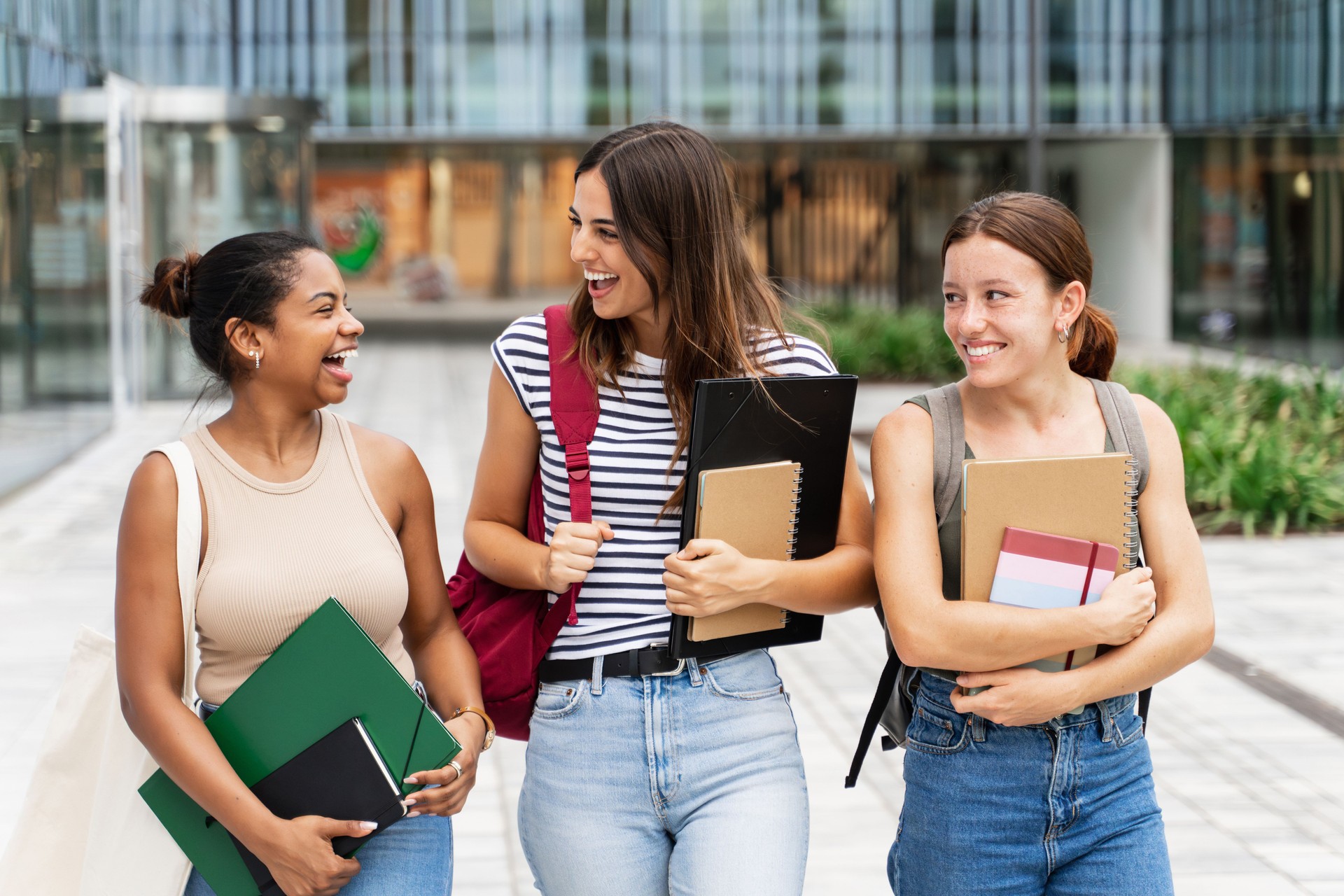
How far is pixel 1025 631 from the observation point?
2.18 m

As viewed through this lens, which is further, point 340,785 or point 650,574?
point 650,574

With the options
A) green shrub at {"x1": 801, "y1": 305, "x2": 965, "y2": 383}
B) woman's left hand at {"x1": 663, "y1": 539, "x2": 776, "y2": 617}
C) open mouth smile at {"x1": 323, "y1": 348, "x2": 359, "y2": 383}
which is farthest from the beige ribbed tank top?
green shrub at {"x1": 801, "y1": 305, "x2": 965, "y2": 383}

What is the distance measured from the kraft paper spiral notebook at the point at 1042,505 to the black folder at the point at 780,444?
0.24 metres

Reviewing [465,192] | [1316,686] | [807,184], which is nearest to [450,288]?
[465,192]

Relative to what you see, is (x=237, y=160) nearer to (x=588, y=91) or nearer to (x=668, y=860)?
(x=588, y=91)

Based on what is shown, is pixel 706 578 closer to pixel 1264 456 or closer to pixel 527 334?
pixel 527 334

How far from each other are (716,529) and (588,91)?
89.5 ft

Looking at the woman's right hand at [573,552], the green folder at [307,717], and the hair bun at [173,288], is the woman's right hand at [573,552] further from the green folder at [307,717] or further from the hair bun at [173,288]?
the hair bun at [173,288]

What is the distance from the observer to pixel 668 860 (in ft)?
7.73

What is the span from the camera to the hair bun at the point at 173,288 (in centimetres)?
243

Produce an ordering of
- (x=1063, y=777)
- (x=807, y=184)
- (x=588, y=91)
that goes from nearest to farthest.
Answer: (x=1063, y=777), (x=588, y=91), (x=807, y=184)

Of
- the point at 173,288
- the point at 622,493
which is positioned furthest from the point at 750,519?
the point at 173,288

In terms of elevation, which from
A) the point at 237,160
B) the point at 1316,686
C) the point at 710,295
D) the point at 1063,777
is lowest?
the point at 1316,686

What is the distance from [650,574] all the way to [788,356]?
0.44 metres
